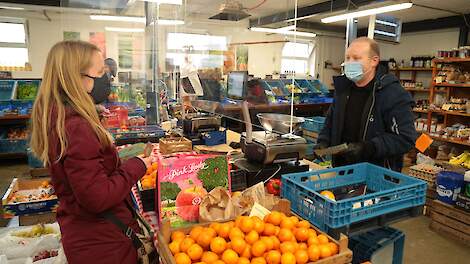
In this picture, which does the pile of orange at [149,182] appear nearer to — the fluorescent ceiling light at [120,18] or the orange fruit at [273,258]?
the orange fruit at [273,258]

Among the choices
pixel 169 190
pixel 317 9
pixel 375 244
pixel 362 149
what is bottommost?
pixel 375 244

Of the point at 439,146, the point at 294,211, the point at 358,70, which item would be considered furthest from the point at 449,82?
the point at 294,211

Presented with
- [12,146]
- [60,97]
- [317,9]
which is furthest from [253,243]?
[317,9]

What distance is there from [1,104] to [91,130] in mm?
5945

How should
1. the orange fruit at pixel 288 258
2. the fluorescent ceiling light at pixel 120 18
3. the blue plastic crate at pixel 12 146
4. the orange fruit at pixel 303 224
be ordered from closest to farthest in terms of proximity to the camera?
the orange fruit at pixel 288 258 → the orange fruit at pixel 303 224 → the fluorescent ceiling light at pixel 120 18 → the blue plastic crate at pixel 12 146

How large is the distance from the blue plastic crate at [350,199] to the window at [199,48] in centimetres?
309

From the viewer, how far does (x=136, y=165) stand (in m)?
1.42

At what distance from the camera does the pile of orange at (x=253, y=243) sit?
1.16 metres

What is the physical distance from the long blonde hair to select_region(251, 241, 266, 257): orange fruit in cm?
69

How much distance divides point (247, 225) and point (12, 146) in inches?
248

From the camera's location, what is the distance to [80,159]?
3.87ft

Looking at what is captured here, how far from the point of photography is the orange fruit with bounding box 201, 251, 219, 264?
1162mm

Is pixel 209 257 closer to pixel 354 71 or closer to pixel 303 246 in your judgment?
pixel 303 246

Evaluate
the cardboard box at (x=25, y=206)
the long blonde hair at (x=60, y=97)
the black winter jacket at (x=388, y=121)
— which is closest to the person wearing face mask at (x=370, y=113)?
the black winter jacket at (x=388, y=121)
